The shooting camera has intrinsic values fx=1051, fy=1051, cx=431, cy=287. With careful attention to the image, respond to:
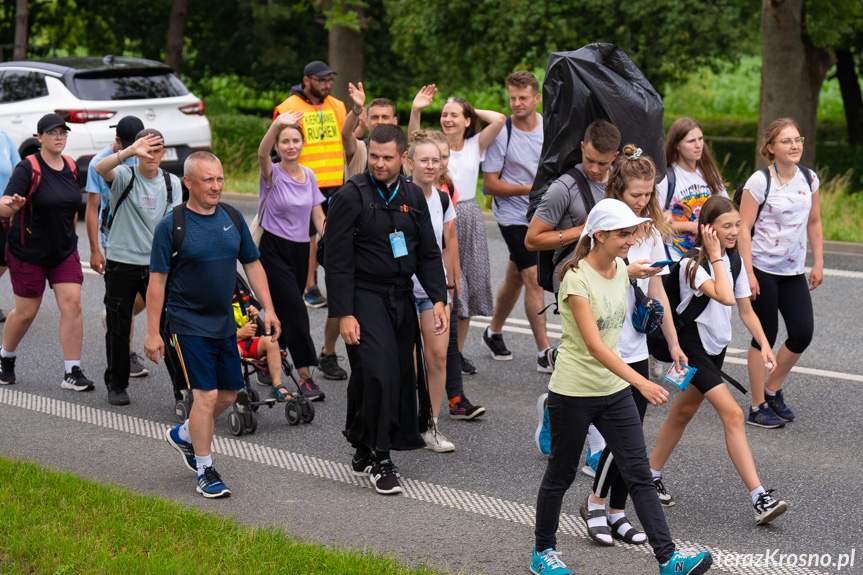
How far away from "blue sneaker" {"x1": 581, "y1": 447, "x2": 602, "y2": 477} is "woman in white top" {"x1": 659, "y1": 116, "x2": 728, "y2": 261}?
1.41 meters

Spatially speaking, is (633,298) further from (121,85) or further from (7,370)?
(121,85)

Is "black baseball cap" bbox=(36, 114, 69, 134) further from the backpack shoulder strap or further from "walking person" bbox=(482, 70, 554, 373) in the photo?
Answer: the backpack shoulder strap

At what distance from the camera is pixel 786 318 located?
666 centimetres

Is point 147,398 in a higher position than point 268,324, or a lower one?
lower

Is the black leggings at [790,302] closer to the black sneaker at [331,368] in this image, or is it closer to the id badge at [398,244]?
the id badge at [398,244]

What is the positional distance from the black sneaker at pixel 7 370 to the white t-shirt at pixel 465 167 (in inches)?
137

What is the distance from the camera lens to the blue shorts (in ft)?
17.7

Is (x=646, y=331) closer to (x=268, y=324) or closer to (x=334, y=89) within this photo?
(x=268, y=324)

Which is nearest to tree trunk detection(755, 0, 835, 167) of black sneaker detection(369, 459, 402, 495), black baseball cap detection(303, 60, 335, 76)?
black baseball cap detection(303, 60, 335, 76)

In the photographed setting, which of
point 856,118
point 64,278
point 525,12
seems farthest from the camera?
point 856,118

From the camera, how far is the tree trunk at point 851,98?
2727cm

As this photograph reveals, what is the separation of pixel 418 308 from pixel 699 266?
1616 mm

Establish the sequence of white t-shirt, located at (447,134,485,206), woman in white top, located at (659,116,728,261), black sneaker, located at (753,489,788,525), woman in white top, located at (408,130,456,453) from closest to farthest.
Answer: black sneaker, located at (753,489,788,525), woman in white top, located at (408,130,456,453), woman in white top, located at (659,116,728,261), white t-shirt, located at (447,134,485,206)

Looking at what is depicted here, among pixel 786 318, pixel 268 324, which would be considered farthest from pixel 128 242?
pixel 786 318
